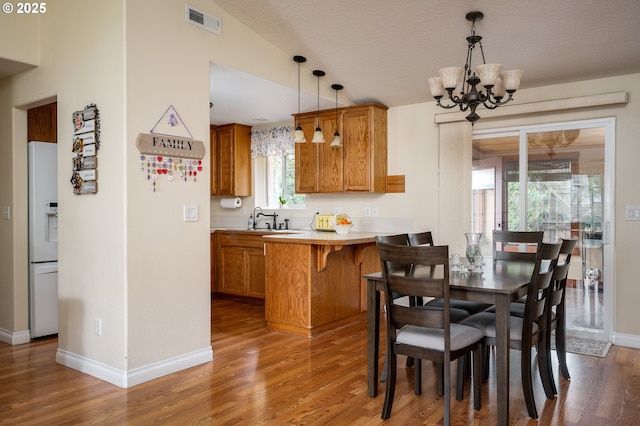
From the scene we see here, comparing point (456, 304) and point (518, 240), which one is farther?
point (518, 240)

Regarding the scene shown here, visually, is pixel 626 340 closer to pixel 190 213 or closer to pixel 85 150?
pixel 190 213

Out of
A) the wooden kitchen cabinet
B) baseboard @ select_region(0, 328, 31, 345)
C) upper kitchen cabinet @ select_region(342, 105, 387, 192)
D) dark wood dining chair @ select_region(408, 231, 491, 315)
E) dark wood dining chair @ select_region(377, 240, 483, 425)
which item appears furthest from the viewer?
the wooden kitchen cabinet

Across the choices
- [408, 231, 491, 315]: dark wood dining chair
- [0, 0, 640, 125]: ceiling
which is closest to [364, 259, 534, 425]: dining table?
[408, 231, 491, 315]: dark wood dining chair

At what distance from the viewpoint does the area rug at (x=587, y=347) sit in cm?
371

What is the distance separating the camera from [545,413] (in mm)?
2574

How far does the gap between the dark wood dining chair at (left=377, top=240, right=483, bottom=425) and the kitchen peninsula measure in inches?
59.4

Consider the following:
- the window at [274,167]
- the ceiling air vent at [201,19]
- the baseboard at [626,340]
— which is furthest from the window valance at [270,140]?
the baseboard at [626,340]

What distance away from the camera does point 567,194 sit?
4227 mm

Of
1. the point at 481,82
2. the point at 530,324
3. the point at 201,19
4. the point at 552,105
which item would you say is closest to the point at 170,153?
the point at 201,19

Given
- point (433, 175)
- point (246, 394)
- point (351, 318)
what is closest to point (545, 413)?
point (246, 394)

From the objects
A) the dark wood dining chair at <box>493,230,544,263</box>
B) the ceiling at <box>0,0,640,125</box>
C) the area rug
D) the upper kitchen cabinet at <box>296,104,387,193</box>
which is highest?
the ceiling at <box>0,0,640,125</box>

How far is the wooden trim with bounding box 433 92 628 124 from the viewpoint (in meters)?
3.87

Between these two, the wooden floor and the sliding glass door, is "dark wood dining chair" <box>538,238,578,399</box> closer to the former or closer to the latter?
the wooden floor

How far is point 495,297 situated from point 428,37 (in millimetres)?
2265
